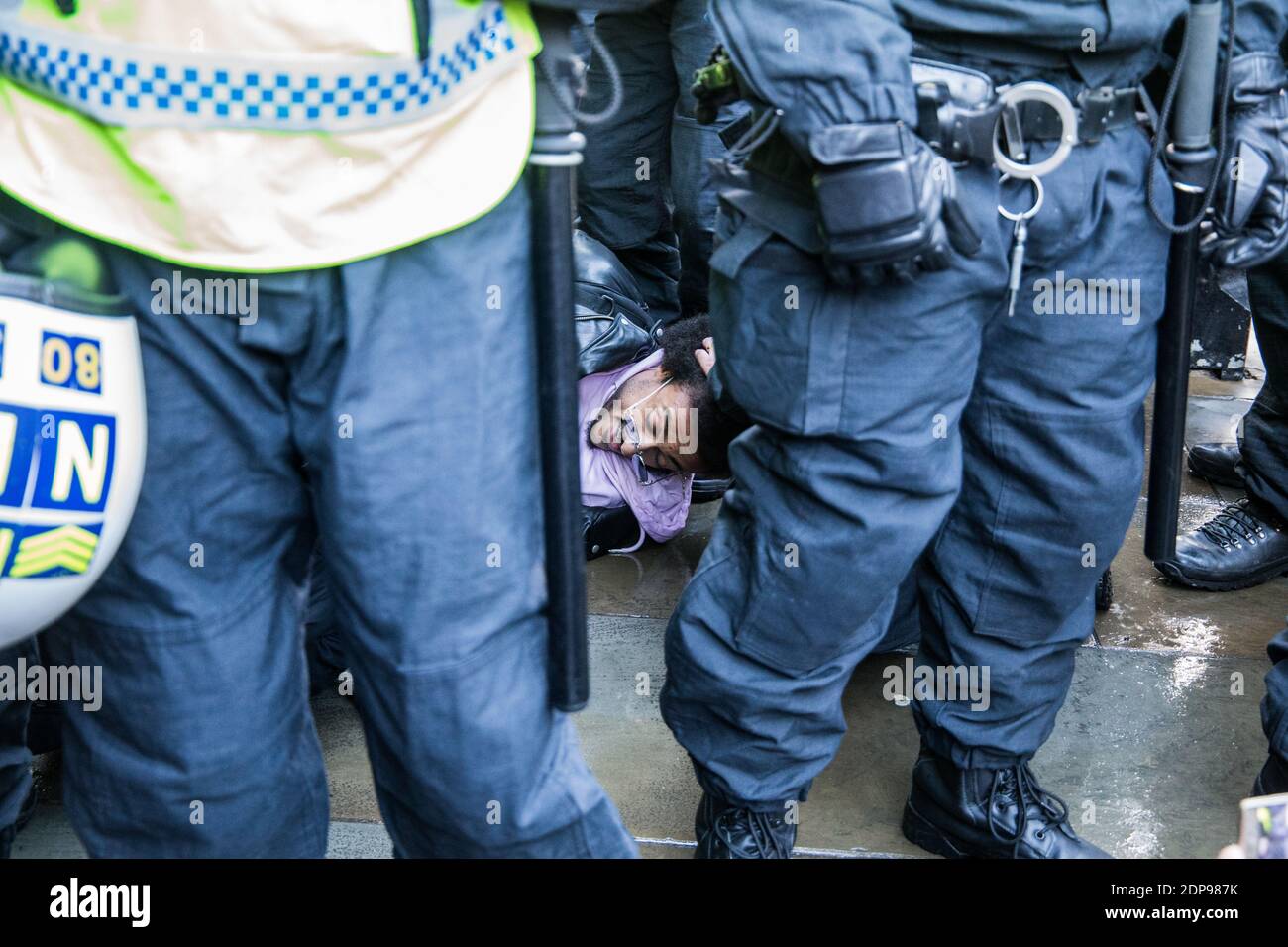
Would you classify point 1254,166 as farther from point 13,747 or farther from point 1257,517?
point 13,747

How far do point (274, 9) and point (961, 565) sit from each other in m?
1.37

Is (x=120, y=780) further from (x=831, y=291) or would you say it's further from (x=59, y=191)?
(x=831, y=291)

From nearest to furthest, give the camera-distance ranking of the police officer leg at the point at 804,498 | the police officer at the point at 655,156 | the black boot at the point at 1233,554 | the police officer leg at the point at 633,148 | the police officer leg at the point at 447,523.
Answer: the police officer leg at the point at 447,523 → the police officer leg at the point at 804,498 → the black boot at the point at 1233,554 → the police officer at the point at 655,156 → the police officer leg at the point at 633,148

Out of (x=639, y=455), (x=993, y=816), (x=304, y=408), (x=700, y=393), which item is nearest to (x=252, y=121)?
(x=304, y=408)

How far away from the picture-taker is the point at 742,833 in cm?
212

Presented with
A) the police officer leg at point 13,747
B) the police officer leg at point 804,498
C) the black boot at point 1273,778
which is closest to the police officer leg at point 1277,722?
the black boot at point 1273,778

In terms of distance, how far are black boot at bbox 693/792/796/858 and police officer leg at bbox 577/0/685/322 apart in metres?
2.05

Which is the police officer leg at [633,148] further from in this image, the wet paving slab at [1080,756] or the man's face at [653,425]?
the wet paving slab at [1080,756]

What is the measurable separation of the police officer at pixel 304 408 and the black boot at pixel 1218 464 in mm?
2528

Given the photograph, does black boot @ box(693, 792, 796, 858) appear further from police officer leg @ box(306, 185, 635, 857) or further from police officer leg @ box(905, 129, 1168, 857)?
police officer leg @ box(306, 185, 635, 857)

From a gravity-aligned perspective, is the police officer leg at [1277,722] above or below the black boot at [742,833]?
above

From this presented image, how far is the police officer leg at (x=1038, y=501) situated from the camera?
6.39ft

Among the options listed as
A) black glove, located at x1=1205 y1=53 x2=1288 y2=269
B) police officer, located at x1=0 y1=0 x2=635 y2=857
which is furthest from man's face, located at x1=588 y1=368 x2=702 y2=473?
police officer, located at x1=0 y1=0 x2=635 y2=857
